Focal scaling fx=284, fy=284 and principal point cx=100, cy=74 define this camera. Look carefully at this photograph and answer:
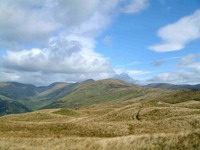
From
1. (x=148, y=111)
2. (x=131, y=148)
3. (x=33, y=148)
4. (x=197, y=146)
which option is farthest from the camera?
(x=148, y=111)

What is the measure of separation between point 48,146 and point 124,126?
61.0 ft

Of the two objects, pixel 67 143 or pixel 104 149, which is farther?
pixel 67 143

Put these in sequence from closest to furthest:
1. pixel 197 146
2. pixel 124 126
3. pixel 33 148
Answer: pixel 197 146, pixel 33 148, pixel 124 126

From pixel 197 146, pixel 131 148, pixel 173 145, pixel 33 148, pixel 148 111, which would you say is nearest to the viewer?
pixel 197 146

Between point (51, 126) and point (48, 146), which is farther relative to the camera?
point (51, 126)

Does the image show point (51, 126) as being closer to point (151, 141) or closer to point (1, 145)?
point (1, 145)

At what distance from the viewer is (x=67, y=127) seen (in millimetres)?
49594

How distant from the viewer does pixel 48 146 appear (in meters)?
33.8

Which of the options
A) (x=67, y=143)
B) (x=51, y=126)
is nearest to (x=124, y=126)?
(x=51, y=126)

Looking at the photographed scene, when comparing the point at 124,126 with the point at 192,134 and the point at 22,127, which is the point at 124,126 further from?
the point at 192,134

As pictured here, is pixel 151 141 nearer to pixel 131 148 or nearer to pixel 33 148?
pixel 131 148

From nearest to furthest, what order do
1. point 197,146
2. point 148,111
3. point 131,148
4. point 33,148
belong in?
point 197,146, point 131,148, point 33,148, point 148,111

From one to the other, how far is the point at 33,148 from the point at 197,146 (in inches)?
734

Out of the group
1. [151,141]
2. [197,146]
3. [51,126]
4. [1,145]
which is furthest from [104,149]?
[51,126]
